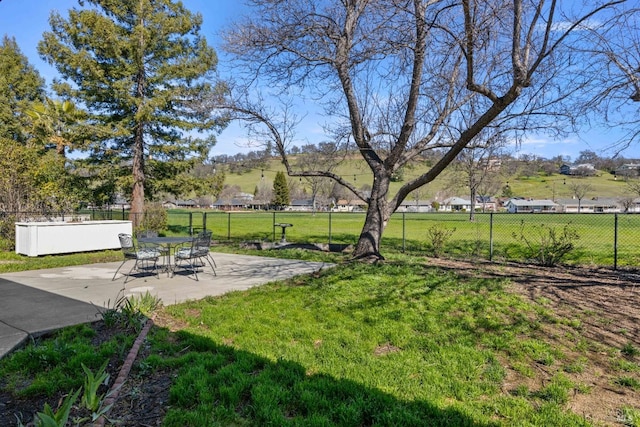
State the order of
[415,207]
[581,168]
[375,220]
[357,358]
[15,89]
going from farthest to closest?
[415,207], [15,89], [581,168], [375,220], [357,358]

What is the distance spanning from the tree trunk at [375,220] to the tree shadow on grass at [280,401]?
20.0 ft

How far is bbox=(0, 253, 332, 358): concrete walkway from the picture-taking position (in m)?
4.64

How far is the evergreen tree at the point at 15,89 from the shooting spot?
21.9 meters

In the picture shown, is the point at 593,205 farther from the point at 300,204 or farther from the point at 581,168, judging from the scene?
the point at 300,204

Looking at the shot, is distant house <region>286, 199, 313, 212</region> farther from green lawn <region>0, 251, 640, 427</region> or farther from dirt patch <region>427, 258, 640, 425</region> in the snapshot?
green lawn <region>0, 251, 640, 427</region>

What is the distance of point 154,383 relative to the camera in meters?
3.19

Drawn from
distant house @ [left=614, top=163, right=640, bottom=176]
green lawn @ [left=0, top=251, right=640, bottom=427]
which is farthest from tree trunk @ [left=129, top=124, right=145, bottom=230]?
distant house @ [left=614, top=163, right=640, bottom=176]

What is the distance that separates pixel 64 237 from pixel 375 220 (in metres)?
8.75

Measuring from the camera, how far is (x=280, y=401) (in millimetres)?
2871

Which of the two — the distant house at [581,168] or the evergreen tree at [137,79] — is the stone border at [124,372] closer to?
the distant house at [581,168]

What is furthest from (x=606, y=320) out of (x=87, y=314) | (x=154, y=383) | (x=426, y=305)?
(x=87, y=314)

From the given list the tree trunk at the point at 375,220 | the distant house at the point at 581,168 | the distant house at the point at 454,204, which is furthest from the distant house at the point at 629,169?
the distant house at the point at 454,204

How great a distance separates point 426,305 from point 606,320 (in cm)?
A: 200

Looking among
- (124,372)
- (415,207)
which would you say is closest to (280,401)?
(124,372)
